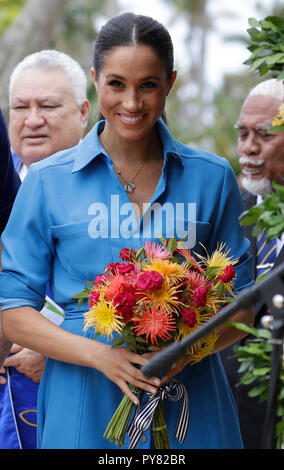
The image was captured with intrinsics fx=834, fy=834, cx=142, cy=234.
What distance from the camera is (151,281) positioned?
278 centimetres

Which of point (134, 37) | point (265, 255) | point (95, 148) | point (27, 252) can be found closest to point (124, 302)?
point (27, 252)

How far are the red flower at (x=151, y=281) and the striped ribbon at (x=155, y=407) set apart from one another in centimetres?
43

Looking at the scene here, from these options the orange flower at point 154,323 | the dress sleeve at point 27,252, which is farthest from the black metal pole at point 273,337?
the dress sleeve at point 27,252

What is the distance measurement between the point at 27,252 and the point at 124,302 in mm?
556

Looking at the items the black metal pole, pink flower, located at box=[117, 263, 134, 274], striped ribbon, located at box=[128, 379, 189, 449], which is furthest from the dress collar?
the black metal pole

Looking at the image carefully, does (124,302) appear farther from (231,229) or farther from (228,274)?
(231,229)

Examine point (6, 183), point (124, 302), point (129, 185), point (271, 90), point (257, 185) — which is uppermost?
point (271, 90)

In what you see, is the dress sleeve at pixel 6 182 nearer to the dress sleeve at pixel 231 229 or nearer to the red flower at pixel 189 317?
the dress sleeve at pixel 231 229

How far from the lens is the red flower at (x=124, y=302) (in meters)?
2.79

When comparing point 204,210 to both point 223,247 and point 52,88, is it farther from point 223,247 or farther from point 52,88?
point 52,88

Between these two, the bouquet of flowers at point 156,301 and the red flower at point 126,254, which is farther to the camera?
the red flower at point 126,254

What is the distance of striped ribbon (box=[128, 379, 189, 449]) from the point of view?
2.93 m

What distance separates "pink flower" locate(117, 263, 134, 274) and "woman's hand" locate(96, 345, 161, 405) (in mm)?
284

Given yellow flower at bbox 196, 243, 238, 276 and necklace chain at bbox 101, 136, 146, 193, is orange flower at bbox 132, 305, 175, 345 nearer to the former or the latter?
yellow flower at bbox 196, 243, 238, 276
